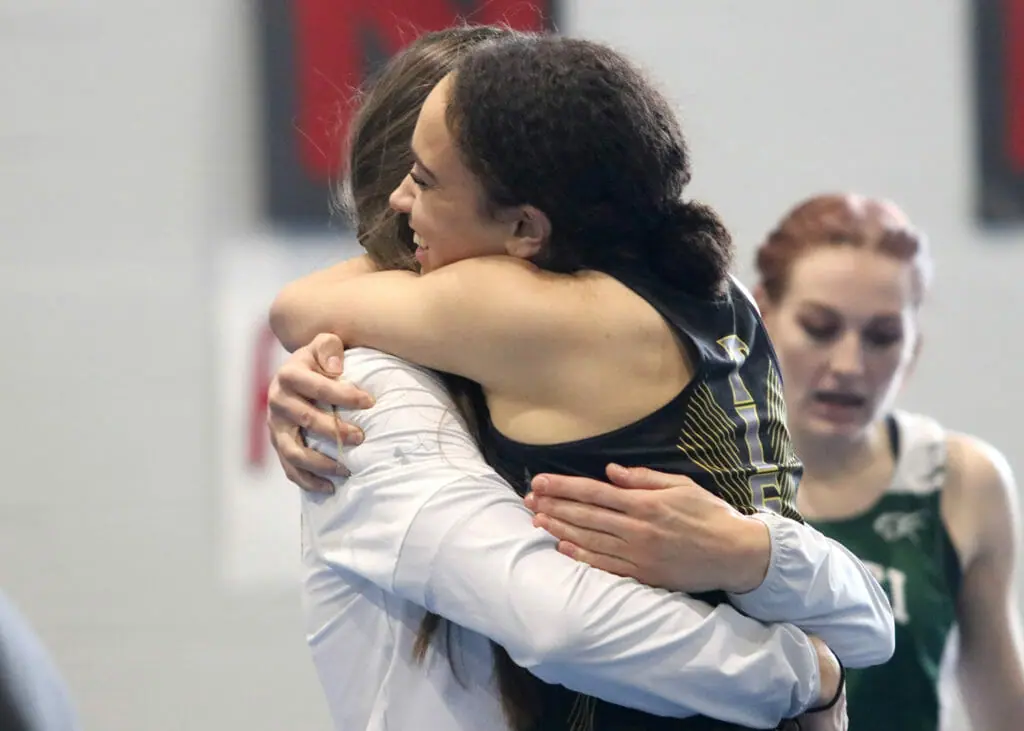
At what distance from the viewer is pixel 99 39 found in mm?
2744

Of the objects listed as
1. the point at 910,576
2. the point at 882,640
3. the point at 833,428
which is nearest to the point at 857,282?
the point at 833,428

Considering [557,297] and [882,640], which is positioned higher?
[557,297]

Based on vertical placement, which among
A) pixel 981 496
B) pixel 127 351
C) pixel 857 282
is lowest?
pixel 127 351

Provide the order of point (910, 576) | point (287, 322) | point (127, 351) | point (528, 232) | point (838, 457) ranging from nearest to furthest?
Answer: point (528, 232) < point (287, 322) < point (910, 576) < point (838, 457) < point (127, 351)

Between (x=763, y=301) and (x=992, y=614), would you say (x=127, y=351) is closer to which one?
(x=763, y=301)

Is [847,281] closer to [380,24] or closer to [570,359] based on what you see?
[570,359]

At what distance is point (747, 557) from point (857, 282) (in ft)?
3.40

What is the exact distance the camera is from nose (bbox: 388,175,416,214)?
1.13 m

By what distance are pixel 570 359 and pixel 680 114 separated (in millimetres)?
253

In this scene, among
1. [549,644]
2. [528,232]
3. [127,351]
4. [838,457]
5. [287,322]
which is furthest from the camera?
[127,351]

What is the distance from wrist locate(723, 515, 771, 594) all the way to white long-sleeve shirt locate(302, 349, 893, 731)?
1 cm

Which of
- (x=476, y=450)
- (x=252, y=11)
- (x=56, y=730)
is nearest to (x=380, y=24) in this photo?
(x=252, y=11)

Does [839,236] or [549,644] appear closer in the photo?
[549,644]

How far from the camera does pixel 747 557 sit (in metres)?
1.01
